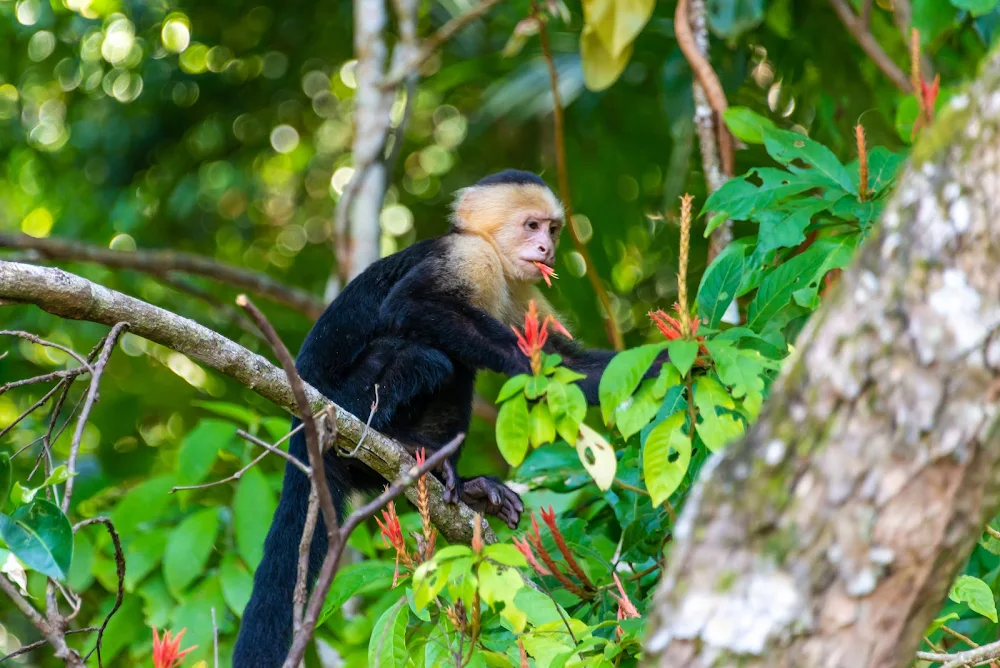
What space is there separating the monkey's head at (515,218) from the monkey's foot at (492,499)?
975mm

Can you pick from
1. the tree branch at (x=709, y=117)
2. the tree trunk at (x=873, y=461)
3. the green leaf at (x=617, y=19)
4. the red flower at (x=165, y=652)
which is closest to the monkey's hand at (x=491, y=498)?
the tree branch at (x=709, y=117)

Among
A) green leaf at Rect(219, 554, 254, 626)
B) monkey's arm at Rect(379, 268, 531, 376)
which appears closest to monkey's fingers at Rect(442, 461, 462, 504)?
monkey's arm at Rect(379, 268, 531, 376)

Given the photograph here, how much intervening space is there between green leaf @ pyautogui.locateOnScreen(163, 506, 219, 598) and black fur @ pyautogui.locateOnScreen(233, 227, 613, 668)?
24 centimetres

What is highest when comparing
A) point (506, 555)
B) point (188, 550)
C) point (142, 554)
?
point (506, 555)

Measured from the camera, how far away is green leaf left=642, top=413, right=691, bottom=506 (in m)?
1.96

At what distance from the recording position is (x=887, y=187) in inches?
103

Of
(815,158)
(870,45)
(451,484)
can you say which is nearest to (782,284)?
(815,158)

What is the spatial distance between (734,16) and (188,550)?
115 inches

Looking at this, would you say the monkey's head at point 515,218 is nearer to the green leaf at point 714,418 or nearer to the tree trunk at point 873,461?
the green leaf at point 714,418

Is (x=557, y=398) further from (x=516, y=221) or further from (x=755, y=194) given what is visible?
(x=516, y=221)

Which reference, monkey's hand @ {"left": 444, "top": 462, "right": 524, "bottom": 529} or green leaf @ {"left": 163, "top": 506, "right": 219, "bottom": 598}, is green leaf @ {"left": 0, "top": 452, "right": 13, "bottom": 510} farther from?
monkey's hand @ {"left": 444, "top": 462, "right": 524, "bottom": 529}

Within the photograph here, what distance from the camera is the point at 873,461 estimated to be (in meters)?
1.25

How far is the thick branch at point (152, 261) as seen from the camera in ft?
15.4

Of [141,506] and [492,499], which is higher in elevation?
[492,499]
